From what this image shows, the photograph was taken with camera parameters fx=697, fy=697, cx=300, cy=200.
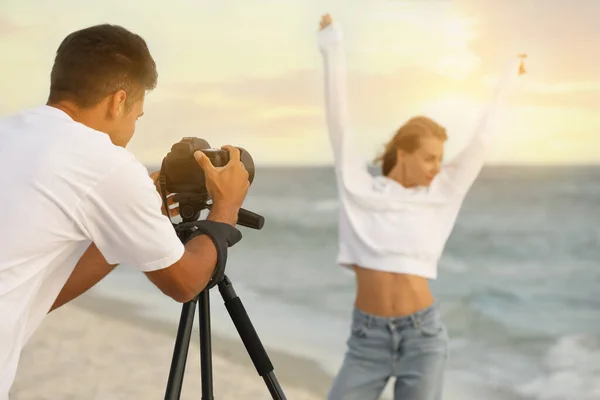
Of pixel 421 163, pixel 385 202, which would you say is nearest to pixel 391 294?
pixel 385 202

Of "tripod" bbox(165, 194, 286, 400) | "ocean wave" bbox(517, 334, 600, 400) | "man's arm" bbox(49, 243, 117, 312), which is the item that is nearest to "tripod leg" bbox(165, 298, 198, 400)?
"tripod" bbox(165, 194, 286, 400)

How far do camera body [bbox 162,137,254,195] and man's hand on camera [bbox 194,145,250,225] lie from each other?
4 cm

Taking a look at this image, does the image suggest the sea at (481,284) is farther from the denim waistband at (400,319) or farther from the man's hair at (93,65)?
the man's hair at (93,65)

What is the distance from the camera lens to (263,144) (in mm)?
3934

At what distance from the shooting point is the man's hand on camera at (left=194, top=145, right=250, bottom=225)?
97cm

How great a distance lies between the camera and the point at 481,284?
195 inches

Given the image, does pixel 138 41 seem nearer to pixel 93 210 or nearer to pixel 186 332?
pixel 93 210

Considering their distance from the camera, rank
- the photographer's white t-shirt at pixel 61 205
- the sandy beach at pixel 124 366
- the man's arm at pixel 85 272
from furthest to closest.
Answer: the sandy beach at pixel 124 366 → the man's arm at pixel 85 272 → the photographer's white t-shirt at pixel 61 205

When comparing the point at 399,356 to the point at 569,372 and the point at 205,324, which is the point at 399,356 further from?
the point at 569,372

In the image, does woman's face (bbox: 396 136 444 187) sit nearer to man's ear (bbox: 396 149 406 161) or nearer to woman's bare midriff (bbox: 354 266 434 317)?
man's ear (bbox: 396 149 406 161)

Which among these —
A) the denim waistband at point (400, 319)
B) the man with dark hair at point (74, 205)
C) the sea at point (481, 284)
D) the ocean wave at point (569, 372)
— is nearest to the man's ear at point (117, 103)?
the man with dark hair at point (74, 205)

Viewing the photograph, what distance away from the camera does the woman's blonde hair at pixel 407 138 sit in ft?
6.33

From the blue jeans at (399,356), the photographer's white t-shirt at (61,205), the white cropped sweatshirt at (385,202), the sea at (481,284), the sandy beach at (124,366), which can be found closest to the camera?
the photographer's white t-shirt at (61,205)

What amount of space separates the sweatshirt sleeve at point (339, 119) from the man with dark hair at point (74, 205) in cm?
94
